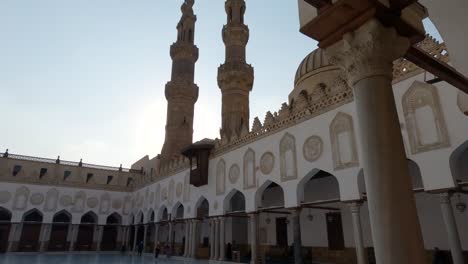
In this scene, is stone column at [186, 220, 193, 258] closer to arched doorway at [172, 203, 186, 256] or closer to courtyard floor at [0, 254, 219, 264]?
courtyard floor at [0, 254, 219, 264]

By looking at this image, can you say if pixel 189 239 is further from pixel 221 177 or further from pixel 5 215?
pixel 5 215

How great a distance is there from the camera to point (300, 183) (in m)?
11.6

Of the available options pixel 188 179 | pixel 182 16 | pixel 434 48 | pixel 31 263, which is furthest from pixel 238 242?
pixel 182 16

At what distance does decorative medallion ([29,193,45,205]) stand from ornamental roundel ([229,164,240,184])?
1966 centimetres

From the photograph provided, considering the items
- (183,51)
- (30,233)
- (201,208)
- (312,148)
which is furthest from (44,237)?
(312,148)

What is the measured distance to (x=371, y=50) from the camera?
135 inches

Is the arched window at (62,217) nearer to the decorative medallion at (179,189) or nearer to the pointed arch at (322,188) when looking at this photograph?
the decorative medallion at (179,189)

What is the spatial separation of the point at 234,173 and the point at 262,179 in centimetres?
239

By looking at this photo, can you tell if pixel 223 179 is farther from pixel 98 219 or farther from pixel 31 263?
pixel 98 219

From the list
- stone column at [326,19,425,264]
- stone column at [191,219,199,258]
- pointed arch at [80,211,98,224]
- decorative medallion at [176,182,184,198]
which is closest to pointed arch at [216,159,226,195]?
stone column at [191,219,199,258]

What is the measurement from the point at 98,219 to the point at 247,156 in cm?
2037

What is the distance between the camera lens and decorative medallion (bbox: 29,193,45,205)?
26625 millimetres

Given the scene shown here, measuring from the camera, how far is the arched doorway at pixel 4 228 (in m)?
26.4

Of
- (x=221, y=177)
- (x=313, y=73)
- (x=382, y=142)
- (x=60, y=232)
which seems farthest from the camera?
(x=60, y=232)
